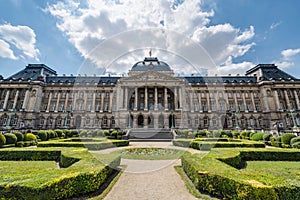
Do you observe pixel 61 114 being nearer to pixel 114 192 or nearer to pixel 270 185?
pixel 114 192

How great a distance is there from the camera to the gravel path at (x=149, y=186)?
5.25 m

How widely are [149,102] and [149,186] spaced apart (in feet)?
133

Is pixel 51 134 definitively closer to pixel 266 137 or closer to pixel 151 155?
pixel 151 155

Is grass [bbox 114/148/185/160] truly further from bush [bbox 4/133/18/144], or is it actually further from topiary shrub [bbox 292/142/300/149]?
bush [bbox 4/133/18/144]

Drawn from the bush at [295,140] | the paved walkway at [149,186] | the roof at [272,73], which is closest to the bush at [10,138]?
the paved walkway at [149,186]

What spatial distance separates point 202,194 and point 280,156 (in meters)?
9.44

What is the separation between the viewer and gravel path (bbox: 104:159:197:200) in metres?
5.25

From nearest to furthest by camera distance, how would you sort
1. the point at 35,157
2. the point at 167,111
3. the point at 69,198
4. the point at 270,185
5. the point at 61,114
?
the point at 270,185
the point at 69,198
the point at 35,157
the point at 167,111
the point at 61,114

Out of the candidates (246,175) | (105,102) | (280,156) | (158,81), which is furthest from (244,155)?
(105,102)

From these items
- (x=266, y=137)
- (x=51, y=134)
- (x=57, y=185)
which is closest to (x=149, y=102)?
(x=51, y=134)

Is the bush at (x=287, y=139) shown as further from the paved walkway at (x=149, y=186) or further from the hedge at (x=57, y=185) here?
the hedge at (x=57, y=185)

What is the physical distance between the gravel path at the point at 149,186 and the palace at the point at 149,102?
1297 inches

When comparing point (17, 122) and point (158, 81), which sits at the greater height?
point (158, 81)

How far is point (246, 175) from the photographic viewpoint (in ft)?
16.2
